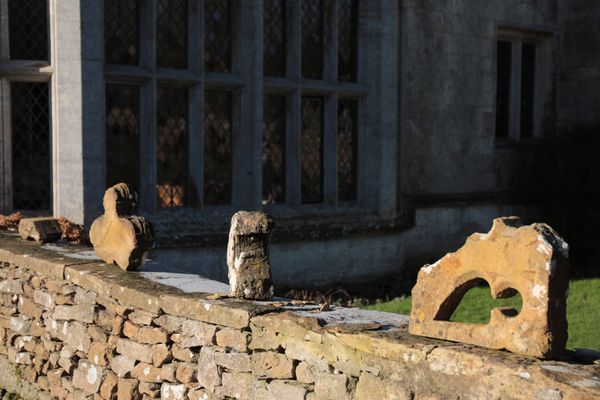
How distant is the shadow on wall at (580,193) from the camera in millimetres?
10828

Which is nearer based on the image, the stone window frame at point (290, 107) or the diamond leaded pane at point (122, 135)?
the diamond leaded pane at point (122, 135)

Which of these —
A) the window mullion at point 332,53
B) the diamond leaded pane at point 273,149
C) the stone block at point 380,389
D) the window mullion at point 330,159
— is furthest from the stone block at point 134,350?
the window mullion at point 332,53

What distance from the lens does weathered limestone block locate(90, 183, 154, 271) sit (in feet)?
15.6

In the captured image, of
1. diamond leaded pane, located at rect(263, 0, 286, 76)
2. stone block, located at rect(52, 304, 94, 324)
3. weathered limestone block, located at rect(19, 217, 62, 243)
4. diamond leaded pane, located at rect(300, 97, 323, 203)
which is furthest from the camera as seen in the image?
diamond leaded pane, located at rect(300, 97, 323, 203)

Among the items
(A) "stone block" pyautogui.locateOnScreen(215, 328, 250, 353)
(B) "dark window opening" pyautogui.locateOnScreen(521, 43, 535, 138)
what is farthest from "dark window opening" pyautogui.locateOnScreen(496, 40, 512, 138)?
(A) "stone block" pyautogui.locateOnScreen(215, 328, 250, 353)

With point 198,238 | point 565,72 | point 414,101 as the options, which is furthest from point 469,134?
point 198,238

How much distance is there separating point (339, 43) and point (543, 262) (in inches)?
274

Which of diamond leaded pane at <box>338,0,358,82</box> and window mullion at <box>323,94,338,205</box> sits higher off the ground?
diamond leaded pane at <box>338,0,358,82</box>

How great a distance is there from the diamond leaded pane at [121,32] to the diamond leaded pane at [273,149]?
62.1 inches

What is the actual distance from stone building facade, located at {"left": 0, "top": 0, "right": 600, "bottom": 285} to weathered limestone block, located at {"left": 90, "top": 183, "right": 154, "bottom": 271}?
2259 millimetres

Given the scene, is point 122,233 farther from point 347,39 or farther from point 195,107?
point 347,39

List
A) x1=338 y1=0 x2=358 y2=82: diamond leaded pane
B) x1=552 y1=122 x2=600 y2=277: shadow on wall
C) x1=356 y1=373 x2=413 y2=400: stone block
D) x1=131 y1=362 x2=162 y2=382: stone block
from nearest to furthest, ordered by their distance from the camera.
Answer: x1=356 y1=373 x2=413 y2=400: stone block → x1=131 y1=362 x2=162 y2=382: stone block → x1=338 y1=0 x2=358 y2=82: diamond leaded pane → x1=552 y1=122 x2=600 y2=277: shadow on wall

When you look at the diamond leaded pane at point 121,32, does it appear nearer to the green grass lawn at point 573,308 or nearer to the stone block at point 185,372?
the green grass lawn at point 573,308

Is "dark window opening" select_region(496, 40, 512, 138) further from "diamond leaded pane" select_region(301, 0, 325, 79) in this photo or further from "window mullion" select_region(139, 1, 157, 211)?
"window mullion" select_region(139, 1, 157, 211)
